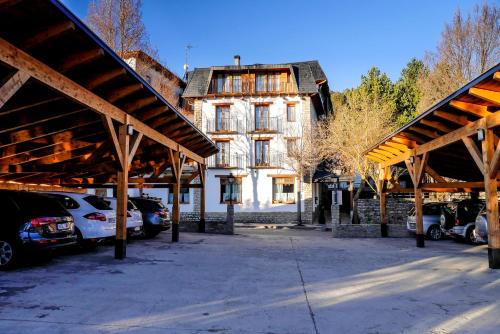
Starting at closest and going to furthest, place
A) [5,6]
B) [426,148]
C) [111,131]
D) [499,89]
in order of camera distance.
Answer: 1. [5,6]
2. [499,89]
3. [111,131]
4. [426,148]

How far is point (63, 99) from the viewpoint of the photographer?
747 cm

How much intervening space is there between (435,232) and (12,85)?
15.1 metres

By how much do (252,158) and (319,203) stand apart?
6.66 metres

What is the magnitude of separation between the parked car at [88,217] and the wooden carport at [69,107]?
0.96 meters

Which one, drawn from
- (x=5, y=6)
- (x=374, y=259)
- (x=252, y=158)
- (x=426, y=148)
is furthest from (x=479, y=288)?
(x=252, y=158)

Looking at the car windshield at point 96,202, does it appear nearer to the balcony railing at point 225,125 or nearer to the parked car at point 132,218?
the parked car at point 132,218

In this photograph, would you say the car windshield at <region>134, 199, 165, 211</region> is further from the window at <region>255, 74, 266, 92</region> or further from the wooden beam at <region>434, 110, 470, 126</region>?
the window at <region>255, 74, 266, 92</region>

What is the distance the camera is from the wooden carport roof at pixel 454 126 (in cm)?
728

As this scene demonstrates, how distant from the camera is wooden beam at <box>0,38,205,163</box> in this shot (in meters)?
4.91

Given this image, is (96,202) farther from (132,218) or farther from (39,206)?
(39,206)

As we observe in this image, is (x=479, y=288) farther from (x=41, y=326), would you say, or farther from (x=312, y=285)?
(x=41, y=326)

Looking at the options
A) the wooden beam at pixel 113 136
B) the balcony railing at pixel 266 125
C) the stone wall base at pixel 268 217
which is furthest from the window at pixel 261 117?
the wooden beam at pixel 113 136

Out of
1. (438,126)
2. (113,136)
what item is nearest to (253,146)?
(438,126)

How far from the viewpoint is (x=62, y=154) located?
38.8 feet
